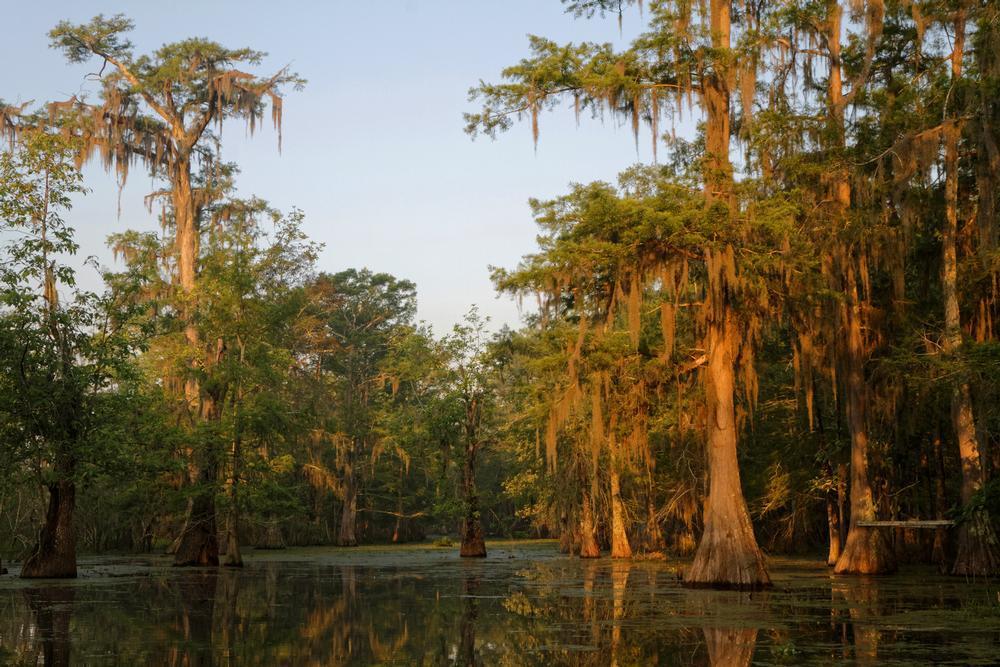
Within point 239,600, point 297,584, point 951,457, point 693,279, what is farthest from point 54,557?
point 951,457

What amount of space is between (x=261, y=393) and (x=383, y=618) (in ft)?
68.1

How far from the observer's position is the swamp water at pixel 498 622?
1013 cm

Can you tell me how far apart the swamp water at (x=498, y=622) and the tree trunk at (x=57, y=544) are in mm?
1567

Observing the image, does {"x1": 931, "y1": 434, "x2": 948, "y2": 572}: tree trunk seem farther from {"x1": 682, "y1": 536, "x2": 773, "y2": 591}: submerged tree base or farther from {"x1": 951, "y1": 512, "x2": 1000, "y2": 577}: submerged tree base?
{"x1": 682, "y1": 536, "x2": 773, "y2": 591}: submerged tree base

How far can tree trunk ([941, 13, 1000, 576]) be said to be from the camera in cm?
2220

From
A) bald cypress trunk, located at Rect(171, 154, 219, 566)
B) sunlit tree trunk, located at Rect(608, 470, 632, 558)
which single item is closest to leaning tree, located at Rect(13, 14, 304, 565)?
bald cypress trunk, located at Rect(171, 154, 219, 566)

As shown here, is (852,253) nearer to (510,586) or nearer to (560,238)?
(560,238)

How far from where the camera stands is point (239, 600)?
17828mm

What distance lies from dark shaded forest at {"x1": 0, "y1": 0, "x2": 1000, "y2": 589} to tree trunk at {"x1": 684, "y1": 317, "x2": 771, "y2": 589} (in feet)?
0.19

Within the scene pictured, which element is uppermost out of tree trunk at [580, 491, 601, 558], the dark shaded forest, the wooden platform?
the dark shaded forest

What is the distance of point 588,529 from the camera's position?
3900cm

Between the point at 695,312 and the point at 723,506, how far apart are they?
15.3 ft

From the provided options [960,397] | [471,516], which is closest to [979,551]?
[960,397]

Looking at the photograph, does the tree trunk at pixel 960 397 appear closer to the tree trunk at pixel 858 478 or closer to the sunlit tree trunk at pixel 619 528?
the tree trunk at pixel 858 478
